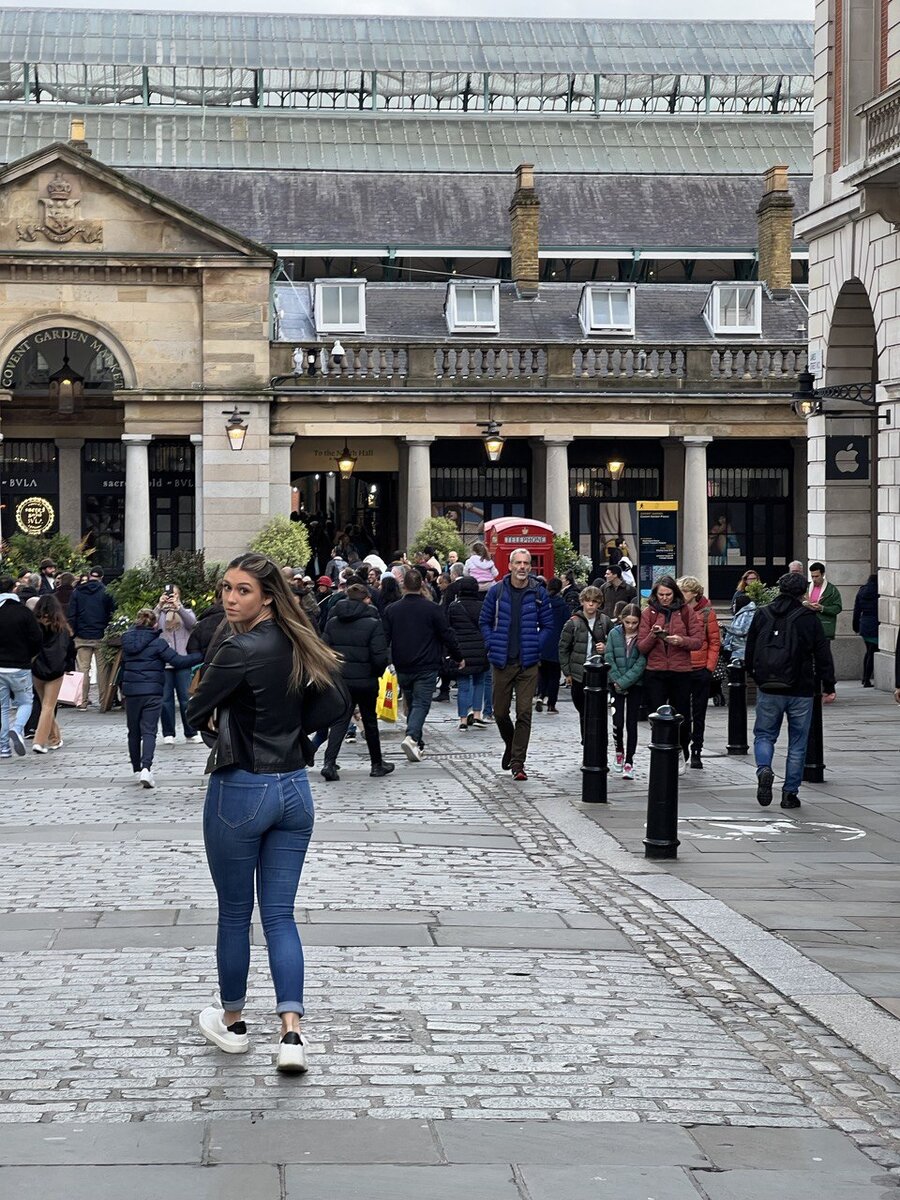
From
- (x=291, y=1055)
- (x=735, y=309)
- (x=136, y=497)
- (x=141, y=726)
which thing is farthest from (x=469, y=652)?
(x=735, y=309)

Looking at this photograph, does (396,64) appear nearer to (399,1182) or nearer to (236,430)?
(236,430)

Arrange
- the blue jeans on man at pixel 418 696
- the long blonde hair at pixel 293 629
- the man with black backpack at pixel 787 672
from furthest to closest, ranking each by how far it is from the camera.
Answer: the blue jeans on man at pixel 418 696
the man with black backpack at pixel 787 672
the long blonde hair at pixel 293 629

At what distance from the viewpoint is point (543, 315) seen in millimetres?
40375

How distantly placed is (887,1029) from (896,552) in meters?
15.9

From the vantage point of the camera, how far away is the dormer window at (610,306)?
3947 centimetres


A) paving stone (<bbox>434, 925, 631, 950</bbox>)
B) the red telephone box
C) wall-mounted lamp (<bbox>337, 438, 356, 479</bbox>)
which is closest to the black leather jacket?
paving stone (<bbox>434, 925, 631, 950</bbox>)

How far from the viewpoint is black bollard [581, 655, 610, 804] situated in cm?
1370

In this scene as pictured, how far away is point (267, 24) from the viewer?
175 ft

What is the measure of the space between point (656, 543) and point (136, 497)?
41.0 feet

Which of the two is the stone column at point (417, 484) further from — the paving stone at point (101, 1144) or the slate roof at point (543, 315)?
the paving stone at point (101, 1144)

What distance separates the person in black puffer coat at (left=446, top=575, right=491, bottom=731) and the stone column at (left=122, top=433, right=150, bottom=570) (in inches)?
611

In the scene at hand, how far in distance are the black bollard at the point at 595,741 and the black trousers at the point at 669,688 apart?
1.20 meters

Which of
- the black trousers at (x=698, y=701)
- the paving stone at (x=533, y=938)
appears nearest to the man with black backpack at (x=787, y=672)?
the black trousers at (x=698, y=701)

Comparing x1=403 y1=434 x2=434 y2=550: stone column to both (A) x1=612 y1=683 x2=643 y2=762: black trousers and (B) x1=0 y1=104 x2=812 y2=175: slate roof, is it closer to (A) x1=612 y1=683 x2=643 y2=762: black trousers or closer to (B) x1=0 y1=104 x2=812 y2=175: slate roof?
(B) x1=0 y1=104 x2=812 y2=175: slate roof
